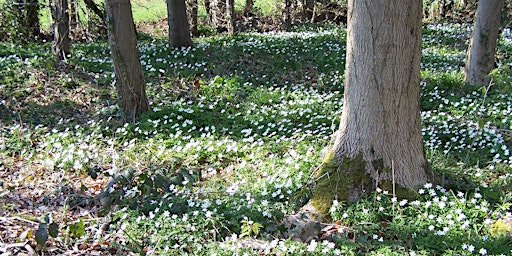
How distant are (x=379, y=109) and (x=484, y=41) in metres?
4.72

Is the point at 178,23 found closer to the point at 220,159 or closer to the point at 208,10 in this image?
the point at 208,10

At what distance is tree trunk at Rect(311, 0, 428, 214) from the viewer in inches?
146

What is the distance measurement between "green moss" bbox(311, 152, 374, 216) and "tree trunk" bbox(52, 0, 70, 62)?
7378 millimetres

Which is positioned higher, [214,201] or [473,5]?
[473,5]

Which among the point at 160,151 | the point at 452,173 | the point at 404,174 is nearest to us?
the point at 404,174

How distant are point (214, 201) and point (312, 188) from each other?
0.90m

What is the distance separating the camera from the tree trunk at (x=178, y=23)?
33.7 feet

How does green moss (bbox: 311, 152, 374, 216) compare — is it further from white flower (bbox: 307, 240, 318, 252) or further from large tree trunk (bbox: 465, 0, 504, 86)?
large tree trunk (bbox: 465, 0, 504, 86)

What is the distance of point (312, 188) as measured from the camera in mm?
4090

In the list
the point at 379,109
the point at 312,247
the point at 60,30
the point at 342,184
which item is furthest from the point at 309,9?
the point at 312,247

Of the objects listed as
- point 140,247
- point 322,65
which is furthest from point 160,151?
point 322,65

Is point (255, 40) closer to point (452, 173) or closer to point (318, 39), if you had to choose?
point (318, 39)

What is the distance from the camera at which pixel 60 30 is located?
9484 mm

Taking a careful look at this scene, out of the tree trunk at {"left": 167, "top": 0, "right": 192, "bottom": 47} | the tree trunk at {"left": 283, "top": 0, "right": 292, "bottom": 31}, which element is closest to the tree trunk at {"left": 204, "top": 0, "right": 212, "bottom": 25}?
the tree trunk at {"left": 283, "top": 0, "right": 292, "bottom": 31}
